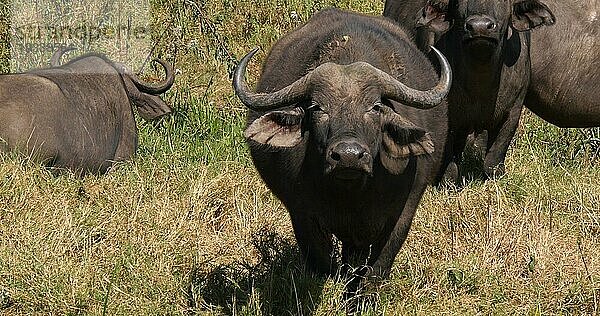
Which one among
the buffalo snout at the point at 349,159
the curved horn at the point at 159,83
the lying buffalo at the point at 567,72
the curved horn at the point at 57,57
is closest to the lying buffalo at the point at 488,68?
the lying buffalo at the point at 567,72

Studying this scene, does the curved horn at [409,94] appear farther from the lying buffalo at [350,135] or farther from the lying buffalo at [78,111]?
the lying buffalo at [78,111]

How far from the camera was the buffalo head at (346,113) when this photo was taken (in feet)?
15.2

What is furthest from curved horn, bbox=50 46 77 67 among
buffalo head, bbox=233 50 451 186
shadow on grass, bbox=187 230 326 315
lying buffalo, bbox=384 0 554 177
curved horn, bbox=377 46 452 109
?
curved horn, bbox=377 46 452 109

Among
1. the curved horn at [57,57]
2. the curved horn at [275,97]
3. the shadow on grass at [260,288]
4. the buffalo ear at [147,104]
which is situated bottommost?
the buffalo ear at [147,104]

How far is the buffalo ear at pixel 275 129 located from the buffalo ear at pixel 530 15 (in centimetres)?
306

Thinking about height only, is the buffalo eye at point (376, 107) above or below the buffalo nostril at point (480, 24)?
above

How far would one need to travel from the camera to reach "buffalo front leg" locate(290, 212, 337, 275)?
5.18 metres

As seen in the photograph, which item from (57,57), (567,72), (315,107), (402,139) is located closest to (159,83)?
(57,57)

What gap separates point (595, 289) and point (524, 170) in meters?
2.47

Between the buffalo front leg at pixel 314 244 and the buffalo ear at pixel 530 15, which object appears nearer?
the buffalo front leg at pixel 314 244

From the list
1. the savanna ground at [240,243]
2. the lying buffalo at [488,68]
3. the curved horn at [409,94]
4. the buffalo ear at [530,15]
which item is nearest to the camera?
the curved horn at [409,94]

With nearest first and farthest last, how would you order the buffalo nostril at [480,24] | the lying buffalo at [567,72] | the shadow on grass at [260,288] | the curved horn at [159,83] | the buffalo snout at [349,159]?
the buffalo snout at [349,159] < the shadow on grass at [260,288] < the buffalo nostril at [480,24] < the lying buffalo at [567,72] < the curved horn at [159,83]

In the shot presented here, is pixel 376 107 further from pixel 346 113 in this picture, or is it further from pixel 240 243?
pixel 240 243

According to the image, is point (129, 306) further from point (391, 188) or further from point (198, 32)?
point (198, 32)
